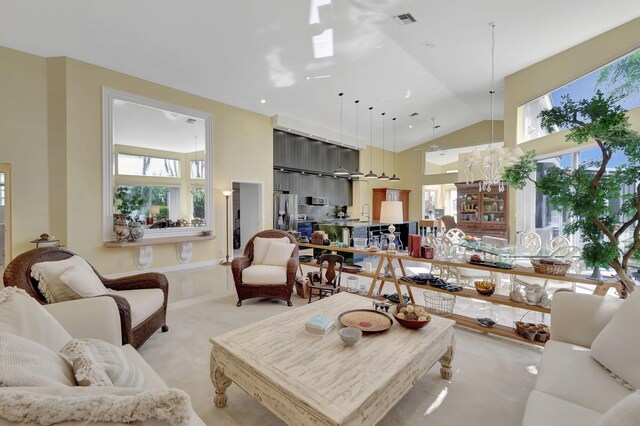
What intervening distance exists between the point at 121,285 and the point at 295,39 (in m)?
4.29

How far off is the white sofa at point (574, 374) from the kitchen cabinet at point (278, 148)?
6.50m

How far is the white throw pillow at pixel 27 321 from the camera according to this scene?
1.18 metres

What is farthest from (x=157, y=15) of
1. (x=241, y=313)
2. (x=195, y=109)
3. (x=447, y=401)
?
(x=447, y=401)

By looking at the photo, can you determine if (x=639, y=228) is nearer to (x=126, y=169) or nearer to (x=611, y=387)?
(x=611, y=387)

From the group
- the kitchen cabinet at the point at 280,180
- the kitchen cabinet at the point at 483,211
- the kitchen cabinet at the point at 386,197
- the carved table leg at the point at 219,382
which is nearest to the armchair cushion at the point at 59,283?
the carved table leg at the point at 219,382

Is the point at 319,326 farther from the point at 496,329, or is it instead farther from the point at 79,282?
the point at 496,329

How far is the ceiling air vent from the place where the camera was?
418cm

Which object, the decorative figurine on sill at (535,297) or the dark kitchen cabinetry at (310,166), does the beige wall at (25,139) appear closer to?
the dark kitchen cabinetry at (310,166)

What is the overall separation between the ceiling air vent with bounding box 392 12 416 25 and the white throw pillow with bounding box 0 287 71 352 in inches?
199

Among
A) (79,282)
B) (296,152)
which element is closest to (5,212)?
(79,282)

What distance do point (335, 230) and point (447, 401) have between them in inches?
192

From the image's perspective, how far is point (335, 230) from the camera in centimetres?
669

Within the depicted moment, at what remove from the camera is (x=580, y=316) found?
1.79 meters

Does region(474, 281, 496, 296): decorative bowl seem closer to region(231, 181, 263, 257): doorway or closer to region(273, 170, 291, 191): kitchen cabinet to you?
region(231, 181, 263, 257): doorway
